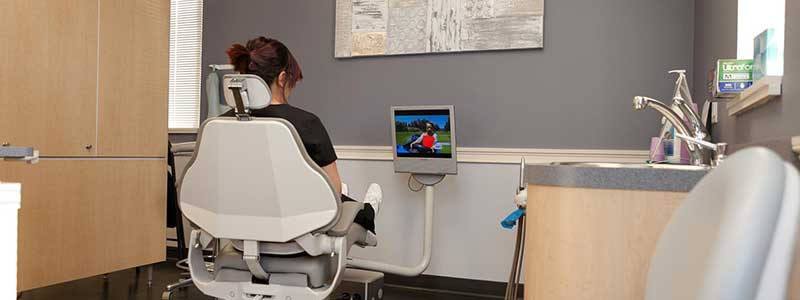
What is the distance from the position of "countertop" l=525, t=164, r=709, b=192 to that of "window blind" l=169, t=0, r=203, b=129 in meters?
3.88

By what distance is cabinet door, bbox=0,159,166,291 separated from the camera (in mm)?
3285

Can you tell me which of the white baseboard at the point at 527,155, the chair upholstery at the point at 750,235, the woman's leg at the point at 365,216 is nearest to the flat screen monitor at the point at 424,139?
the white baseboard at the point at 527,155

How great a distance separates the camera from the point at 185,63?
5.21 m

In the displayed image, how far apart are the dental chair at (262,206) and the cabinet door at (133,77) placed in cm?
129

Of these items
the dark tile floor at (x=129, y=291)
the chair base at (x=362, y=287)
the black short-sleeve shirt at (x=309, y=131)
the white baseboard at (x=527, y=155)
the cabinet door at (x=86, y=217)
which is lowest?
the dark tile floor at (x=129, y=291)

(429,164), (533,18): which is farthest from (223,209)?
(533,18)

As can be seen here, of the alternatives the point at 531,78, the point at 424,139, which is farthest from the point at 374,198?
the point at 531,78

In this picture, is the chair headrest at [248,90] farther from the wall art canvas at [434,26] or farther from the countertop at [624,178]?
the wall art canvas at [434,26]

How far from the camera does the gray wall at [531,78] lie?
389 cm

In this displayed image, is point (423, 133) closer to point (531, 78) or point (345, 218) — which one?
point (531, 78)

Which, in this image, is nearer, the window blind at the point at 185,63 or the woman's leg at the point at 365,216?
the woman's leg at the point at 365,216

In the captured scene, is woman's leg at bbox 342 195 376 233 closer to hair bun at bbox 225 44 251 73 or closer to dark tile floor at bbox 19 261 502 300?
hair bun at bbox 225 44 251 73

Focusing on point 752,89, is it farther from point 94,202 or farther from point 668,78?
point 94,202

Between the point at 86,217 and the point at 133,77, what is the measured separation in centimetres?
79
